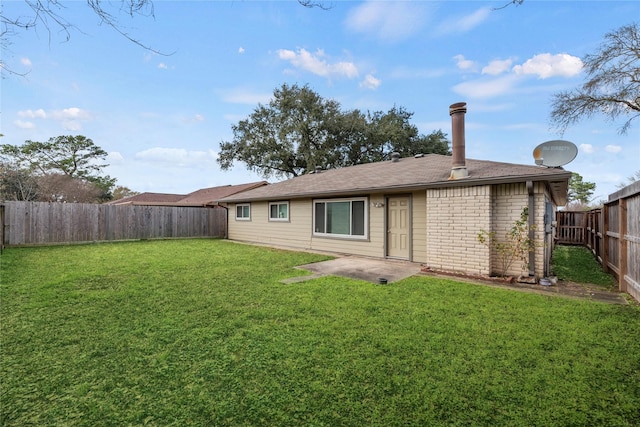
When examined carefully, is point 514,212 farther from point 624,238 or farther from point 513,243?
point 624,238

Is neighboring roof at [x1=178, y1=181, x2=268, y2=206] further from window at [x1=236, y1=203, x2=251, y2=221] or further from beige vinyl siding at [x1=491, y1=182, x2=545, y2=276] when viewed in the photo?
beige vinyl siding at [x1=491, y1=182, x2=545, y2=276]

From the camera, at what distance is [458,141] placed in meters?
6.98

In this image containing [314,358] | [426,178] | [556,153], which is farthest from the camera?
[426,178]

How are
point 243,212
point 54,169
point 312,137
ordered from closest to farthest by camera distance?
point 243,212 → point 312,137 → point 54,169

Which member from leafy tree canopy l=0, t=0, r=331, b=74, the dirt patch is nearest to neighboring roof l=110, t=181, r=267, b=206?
the dirt patch

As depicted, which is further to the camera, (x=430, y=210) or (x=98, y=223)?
(x=98, y=223)

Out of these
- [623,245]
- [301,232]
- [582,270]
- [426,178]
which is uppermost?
[426,178]

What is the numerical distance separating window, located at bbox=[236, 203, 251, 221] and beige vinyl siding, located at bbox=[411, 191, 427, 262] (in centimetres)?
855

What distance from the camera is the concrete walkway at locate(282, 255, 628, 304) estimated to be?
16.3ft

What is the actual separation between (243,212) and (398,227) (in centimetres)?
868

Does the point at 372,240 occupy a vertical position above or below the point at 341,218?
below

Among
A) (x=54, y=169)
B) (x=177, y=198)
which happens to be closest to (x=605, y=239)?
(x=177, y=198)

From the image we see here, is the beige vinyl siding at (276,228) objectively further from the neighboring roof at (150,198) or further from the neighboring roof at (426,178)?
the neighboring roof at (150,198)

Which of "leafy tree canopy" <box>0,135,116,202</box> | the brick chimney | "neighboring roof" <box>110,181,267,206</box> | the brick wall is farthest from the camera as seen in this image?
"leafy tree canopy" <box>0,135,116,202</box>
